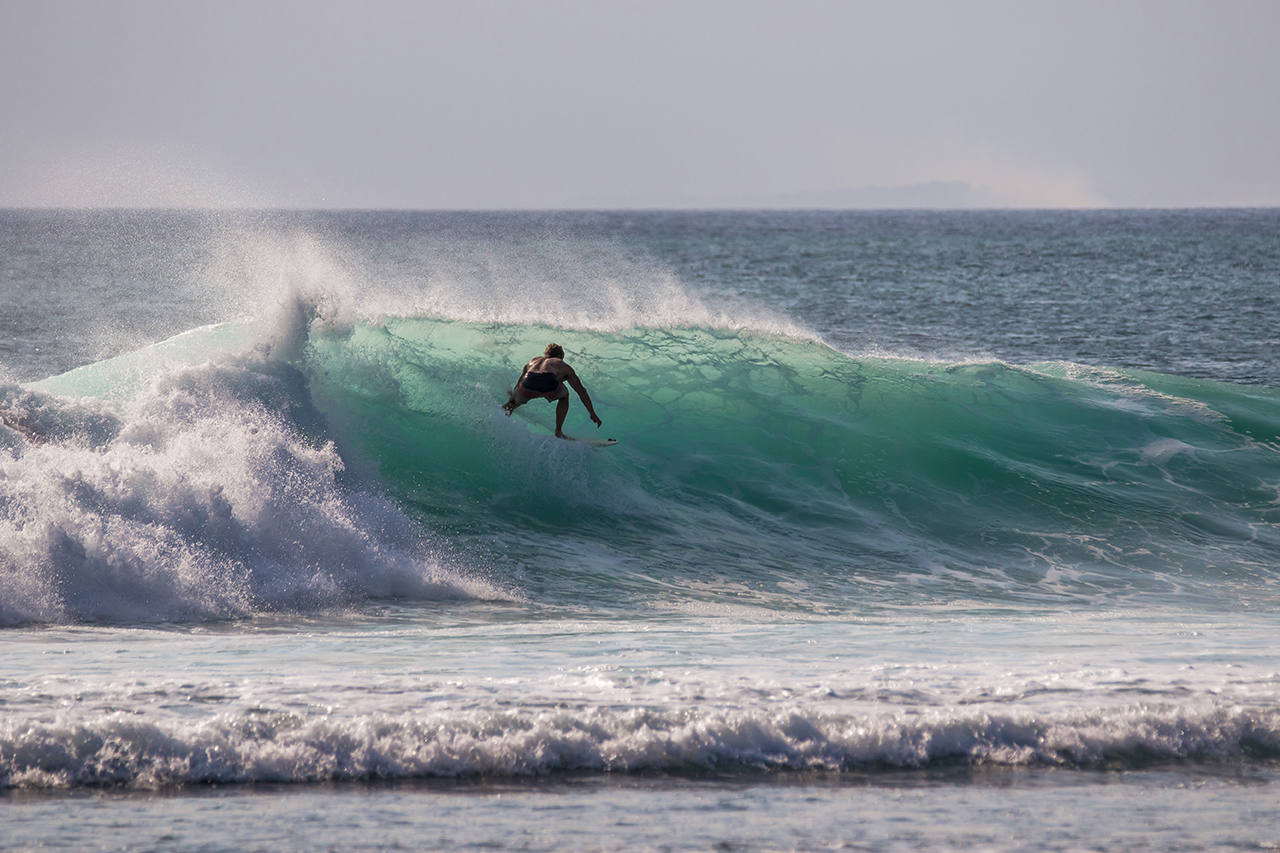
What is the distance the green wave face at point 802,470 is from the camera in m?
11.2

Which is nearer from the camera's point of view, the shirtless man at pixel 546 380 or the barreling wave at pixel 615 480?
the barreling wave at pixel 615 480

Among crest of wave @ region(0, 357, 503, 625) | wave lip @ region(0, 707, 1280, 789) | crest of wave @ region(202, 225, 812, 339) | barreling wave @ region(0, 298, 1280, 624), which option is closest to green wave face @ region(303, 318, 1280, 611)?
barreling wave @ region(0, 298, 1280, 624)

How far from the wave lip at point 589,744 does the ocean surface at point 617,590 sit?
2 cm

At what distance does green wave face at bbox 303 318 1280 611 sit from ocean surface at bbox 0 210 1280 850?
52mm

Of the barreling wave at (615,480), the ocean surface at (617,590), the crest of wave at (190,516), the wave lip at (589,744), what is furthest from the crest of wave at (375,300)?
the wave lip at (589,744)

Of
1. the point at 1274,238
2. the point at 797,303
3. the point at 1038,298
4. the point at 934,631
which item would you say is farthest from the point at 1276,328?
the point at 1274,238

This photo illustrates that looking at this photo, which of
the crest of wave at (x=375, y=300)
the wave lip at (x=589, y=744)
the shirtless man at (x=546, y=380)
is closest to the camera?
the wave lip at (x=589, y=744)

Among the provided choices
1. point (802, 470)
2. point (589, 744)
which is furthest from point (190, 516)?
point (802, 470)

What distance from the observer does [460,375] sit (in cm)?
1436

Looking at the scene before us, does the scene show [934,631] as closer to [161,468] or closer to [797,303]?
[161,468]

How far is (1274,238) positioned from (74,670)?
115 m

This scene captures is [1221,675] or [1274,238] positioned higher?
[1274,238]

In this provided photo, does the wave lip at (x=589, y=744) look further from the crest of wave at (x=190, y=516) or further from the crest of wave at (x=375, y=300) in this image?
the crest of wave at (x=375, y=300)

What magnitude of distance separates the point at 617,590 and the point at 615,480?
2.65 meters
